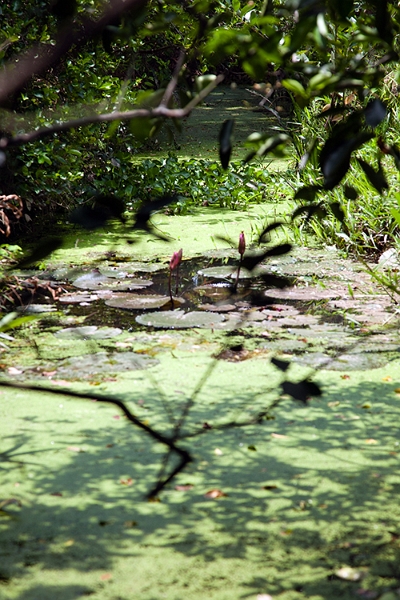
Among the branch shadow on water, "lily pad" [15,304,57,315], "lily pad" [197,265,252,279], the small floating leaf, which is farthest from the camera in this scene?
"lily pad" [197,265,252,279]

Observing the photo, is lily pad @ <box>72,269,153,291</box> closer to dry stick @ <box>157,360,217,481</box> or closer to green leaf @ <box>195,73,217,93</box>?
dry stick @ <box>157,360,217,481</box>

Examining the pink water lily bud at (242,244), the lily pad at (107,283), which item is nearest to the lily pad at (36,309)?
the lily pad at (107,283)

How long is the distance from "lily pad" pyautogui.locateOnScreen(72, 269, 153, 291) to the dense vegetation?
0.41m

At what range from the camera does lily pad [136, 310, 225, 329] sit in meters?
3.08

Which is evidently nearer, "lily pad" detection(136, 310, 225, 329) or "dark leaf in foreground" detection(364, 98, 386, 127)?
"dark leaf in foreground" detection(364, 98, 386, 127)

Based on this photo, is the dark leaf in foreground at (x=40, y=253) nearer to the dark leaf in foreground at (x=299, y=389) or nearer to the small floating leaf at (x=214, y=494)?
the dark leaf in foreground at (x=299, y=389)

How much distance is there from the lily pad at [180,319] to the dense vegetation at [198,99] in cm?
60

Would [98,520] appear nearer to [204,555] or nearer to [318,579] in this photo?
[204,555]

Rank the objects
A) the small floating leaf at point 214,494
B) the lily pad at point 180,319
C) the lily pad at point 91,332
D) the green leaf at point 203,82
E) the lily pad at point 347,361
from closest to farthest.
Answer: the green leaf at point 203,82, the small floating leaf at point 214,494, the lily pad at point 347,361, the lily pad at point 91,332, the lily pad at point 180,319

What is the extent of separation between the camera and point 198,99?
84 cm

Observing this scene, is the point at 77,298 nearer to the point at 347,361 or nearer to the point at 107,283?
the point at 107,283

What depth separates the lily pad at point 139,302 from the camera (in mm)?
3352

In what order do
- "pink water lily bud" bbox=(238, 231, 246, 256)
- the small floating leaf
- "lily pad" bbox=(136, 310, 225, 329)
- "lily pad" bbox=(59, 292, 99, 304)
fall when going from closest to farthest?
the small floating leaf < "pink water lily bud" bbox=(238, 231, 246, 256) < "lily pad" bbox=(136, 310, 225, 329) < "lily pad" bbox=(59, 292, 99, 304)

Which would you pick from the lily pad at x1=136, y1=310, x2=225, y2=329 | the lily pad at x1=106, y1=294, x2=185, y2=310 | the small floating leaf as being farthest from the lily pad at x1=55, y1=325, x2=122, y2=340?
the small floating leaf
